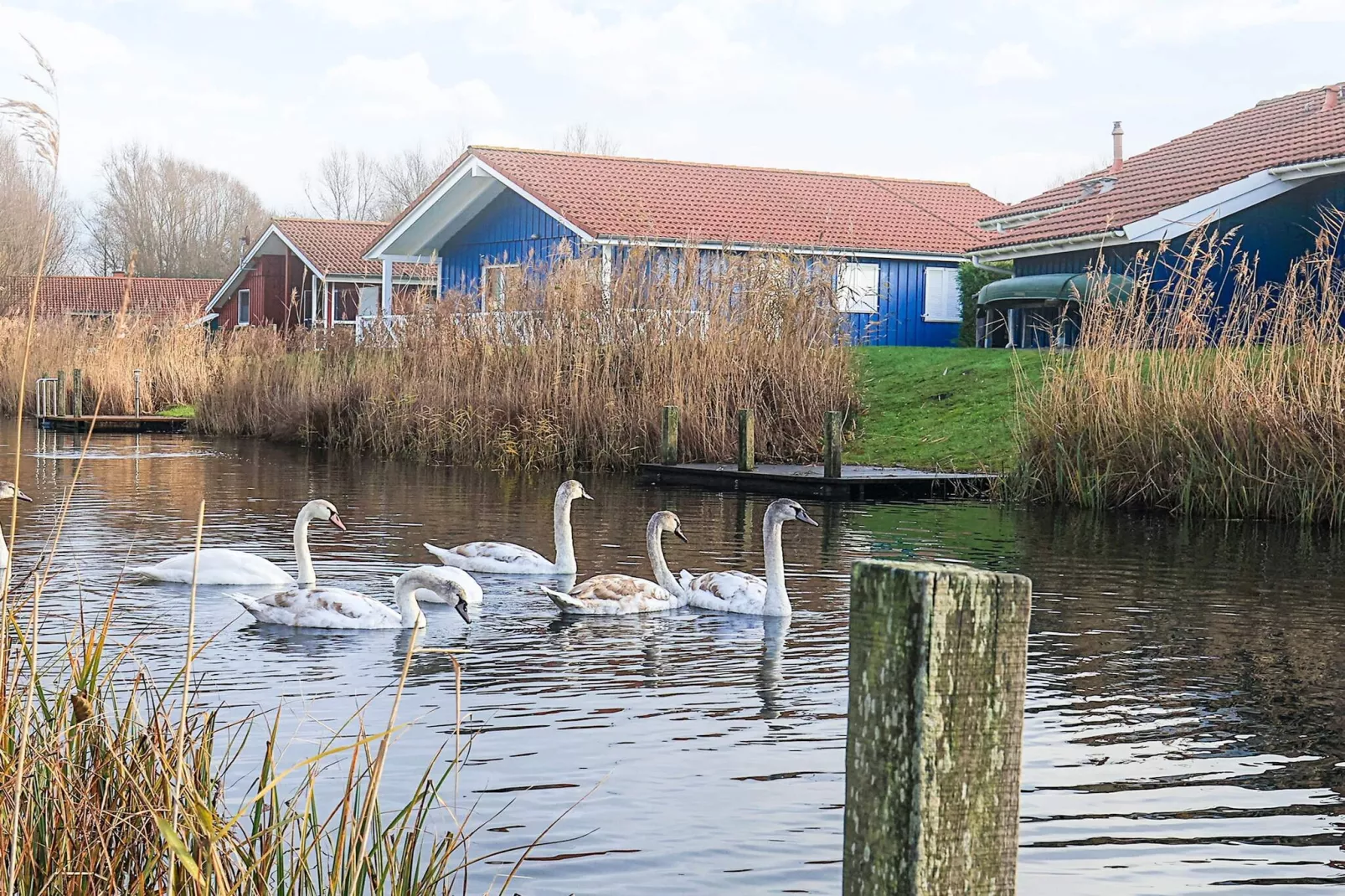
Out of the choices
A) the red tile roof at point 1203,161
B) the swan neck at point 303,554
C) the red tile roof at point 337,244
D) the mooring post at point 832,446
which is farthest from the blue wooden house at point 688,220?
the swan neck at point 303,554

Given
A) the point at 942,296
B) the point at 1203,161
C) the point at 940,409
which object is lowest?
the point at 940,409

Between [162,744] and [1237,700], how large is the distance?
19.5 feet

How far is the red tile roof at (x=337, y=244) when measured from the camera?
160 feet

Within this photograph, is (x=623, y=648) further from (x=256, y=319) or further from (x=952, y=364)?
(x=256, y=319)

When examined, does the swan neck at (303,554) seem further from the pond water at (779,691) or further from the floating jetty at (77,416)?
the floating jetty at (77,416)

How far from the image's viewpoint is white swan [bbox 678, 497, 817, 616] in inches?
423

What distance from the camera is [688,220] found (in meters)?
Result: 37.9

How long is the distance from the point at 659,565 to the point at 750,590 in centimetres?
121

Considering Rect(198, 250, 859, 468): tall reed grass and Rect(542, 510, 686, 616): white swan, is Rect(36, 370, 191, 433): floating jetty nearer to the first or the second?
Rect(198, 250, 859, 468): tall reed grass

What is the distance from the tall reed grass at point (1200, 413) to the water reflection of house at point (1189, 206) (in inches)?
272

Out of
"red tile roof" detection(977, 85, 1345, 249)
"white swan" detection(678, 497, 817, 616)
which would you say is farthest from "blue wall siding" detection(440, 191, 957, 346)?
"white swan" detection(678, 497, 817, 616)

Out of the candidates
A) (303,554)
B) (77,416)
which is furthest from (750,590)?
(77,416)

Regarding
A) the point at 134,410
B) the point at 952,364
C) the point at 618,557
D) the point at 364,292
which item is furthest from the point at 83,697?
the point at 364,292

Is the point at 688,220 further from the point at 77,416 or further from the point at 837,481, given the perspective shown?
the point at 837,481
